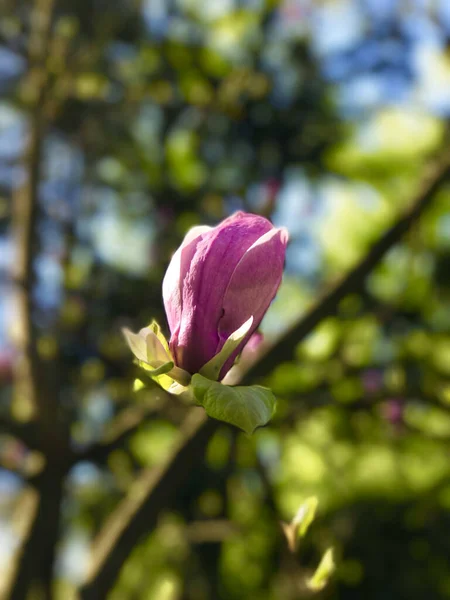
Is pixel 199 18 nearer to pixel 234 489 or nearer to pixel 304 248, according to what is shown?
pixel 304 248

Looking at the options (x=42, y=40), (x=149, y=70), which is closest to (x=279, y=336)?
(x=42, y=40)

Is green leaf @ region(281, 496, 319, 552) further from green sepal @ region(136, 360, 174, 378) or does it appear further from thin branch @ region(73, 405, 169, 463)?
thin branch @ region(73, 405, 169, 463)

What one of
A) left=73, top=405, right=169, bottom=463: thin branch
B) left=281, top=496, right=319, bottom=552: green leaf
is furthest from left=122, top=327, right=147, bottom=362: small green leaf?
left=73, top=405, right=169, bottom=463: thin branch

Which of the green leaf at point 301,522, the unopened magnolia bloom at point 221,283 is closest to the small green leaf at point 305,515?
the green leaf at point 301,522

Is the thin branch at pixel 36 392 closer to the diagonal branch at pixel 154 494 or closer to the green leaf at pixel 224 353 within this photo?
the diagonal branch at pixel 154 494

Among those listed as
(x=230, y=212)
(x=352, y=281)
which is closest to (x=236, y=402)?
(x=352, y=281)
